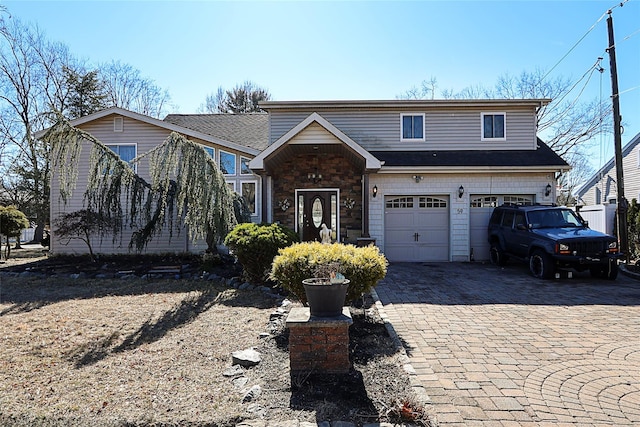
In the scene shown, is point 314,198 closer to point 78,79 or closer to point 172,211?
point 172,211

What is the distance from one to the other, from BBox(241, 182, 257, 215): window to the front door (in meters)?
1.73

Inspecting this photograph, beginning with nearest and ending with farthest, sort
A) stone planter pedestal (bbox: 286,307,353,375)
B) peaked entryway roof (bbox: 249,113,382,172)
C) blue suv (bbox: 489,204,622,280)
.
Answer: stone planter pedestal (bbox: 286,307,353,375), blue suv (bbox: 489,204,622,280), peaked entryway roof (bbox: 249,113,382,172)

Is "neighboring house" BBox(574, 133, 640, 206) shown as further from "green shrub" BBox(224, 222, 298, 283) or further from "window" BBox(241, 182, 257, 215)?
"green shrub" BBox(224, 222, 298, 283)

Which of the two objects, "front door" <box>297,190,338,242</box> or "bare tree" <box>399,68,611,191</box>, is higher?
"bare tree" <box>399,68,611,191</box>

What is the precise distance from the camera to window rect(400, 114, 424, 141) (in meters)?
13.7

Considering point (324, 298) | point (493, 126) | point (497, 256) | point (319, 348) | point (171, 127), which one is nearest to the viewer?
point (319, 348)

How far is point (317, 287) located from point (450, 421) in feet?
5.82

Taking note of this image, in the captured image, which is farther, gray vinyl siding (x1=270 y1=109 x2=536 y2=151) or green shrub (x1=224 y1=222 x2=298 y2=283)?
gray vinyl siding (x1=270 y1=109 x2=536 y2=151)

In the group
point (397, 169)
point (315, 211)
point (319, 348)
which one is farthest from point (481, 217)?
point (319, 348)

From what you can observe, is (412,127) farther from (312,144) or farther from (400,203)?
(312,144)

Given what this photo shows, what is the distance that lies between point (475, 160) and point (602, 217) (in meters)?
6.11

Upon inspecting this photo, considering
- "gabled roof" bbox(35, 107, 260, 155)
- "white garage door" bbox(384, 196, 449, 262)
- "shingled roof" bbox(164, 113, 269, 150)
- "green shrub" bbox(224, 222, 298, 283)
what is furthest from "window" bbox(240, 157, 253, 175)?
"white garage door" bbox(384, 196, 449, 262)

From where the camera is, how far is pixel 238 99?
31.3 meters

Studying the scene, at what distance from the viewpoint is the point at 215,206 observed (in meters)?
10.3
